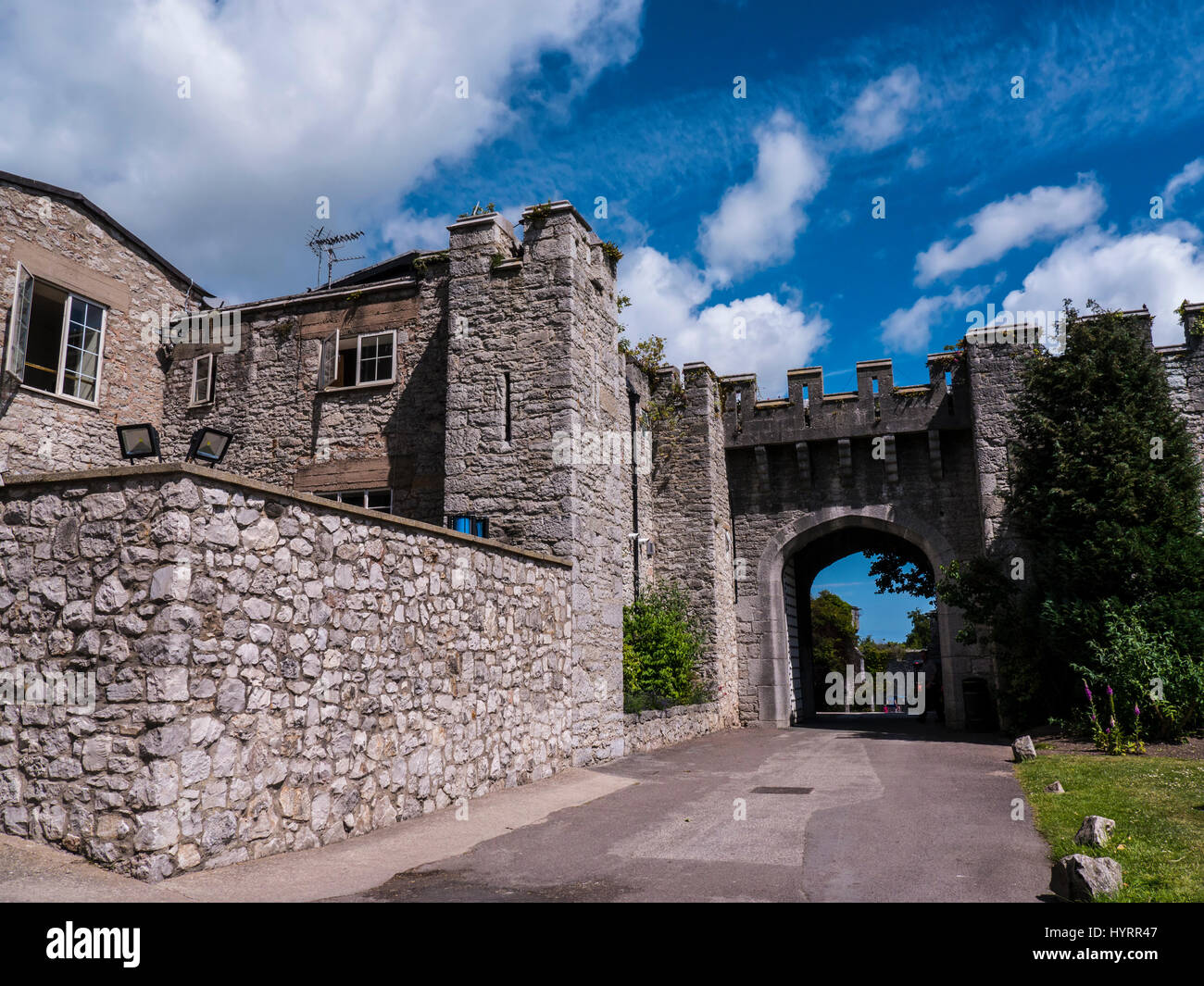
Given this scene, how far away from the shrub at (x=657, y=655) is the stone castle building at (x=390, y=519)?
522 mm

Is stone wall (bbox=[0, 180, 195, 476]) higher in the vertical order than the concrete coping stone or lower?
higher

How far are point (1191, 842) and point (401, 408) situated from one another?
9.82m

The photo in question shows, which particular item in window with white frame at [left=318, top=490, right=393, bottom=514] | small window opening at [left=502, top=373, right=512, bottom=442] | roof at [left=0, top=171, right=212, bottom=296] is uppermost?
roof at [left=0, top=171, right=212, bottom=296]

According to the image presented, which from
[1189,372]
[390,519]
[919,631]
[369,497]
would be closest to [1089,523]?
[1189,372]

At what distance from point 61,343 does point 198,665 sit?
8.55m

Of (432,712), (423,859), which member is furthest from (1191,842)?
(432,712)

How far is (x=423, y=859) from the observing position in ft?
17.4

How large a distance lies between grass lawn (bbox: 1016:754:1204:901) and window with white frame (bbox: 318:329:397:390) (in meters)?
9.37

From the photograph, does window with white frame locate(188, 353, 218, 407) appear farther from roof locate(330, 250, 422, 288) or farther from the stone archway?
the stone archway

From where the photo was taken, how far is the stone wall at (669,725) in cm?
1129

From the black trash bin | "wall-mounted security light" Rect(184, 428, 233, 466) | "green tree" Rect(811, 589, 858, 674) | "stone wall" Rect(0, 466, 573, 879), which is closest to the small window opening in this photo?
"stone wall" Rect(0, 466, 573, 879)

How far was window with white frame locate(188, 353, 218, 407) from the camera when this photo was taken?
13.1 metres

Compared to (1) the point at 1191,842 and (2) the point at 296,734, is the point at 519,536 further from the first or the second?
(1) the point at 1191,842

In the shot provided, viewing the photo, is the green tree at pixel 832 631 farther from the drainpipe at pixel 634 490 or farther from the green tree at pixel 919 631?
the drainpipe at pixel 634 490
